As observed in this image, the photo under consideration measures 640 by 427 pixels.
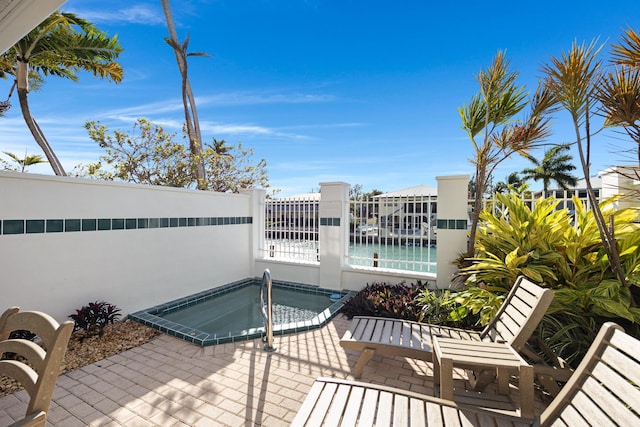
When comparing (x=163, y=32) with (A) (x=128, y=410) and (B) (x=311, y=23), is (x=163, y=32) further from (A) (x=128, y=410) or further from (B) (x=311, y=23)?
(A) (x=128, y=410)

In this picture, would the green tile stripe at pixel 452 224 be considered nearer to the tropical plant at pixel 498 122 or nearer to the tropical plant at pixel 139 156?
the tropical plant at pixel 498 122

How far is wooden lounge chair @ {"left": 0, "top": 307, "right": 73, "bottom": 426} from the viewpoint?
123 cm

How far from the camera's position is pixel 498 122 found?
4.74 meters

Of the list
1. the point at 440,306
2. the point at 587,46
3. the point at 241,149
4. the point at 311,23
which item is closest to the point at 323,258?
the point at 440,306

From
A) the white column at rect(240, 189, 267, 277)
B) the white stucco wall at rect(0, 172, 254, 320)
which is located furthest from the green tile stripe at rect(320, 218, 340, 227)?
the white stucco wall at rect(0, 172, 254, 320)

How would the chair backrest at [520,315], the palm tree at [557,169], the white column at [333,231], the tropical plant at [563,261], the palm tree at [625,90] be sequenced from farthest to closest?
the palm tree at [557,169] → the white column at [333,231] → the tropical plant at [563,261] → the palm tree at [625,90] → the chair backrest at [520,315]

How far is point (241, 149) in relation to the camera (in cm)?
1345

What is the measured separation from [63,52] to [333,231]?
7.50 metres

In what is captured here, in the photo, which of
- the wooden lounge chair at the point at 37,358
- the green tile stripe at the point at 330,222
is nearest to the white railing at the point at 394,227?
the green tile stripe at the point at 330,222

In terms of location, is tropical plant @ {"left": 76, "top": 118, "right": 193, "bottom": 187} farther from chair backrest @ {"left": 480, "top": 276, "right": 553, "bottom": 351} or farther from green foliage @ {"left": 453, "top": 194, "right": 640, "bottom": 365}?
chair backrest @ {"left": 480, "top": 276, "right": 553, "bottom": 351}

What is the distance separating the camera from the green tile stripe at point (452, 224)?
5082 mm

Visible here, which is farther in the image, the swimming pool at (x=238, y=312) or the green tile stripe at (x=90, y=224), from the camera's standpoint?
the swimming pool at (x=238, y=312)

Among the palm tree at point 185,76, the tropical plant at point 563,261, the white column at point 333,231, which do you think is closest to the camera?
the tropical plant at point 563,261

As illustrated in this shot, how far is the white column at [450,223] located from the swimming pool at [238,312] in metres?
1.84
